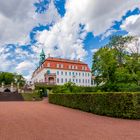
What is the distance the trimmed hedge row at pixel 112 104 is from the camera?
12391 mm

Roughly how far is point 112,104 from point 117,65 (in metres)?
29.6

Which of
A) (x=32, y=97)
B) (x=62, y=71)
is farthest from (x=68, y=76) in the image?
(x=32, y=97)

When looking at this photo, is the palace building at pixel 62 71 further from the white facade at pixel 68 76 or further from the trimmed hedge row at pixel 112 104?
the trimmed hedge row at pixel 112 104

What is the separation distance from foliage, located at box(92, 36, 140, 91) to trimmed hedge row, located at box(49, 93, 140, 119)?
2128 centimetres

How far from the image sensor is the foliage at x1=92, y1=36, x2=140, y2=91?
38.7 meters

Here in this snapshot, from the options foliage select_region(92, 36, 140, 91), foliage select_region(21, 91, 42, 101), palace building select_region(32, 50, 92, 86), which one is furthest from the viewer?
palace building select_region(32, 50, 92, 86)

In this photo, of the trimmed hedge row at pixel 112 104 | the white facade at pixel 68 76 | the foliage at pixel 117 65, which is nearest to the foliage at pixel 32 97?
the foliage at pixel 117 65

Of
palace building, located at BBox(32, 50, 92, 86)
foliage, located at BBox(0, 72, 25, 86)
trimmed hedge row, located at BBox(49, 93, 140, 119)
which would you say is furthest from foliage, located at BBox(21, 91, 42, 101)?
foliage, located at BBox(0, 72, 25, 86)

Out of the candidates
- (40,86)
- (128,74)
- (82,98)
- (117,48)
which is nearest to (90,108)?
(82,98)

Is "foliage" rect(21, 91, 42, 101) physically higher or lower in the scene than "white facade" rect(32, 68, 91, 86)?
lower

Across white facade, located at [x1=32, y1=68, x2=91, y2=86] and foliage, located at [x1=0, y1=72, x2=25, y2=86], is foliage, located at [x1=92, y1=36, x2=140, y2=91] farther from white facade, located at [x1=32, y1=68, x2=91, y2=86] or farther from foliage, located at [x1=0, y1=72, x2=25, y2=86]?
foliage, located at [x1=0, y1=72, x2=25, y2=86]

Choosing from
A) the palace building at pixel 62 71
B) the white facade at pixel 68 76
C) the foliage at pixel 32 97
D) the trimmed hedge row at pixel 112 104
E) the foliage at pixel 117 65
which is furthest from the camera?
the white facade at pixel 68 76

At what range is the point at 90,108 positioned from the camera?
1653cm

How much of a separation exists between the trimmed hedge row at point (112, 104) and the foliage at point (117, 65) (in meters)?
21.3
